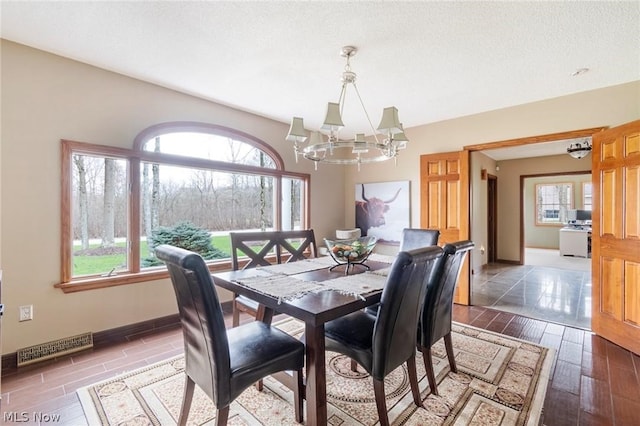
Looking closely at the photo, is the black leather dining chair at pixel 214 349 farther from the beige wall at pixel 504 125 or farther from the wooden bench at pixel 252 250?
the beige wall at pixel 504 125

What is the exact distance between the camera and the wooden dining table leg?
59.5 inches

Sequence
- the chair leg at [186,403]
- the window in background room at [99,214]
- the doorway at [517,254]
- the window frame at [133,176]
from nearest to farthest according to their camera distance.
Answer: the chair leg at [186,403] < the window frame at [133,176] < the window in background room at [99,214] < the doorway at [517,254]

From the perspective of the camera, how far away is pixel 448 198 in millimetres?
4191

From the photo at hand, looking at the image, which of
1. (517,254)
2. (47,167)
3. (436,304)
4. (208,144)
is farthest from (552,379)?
(517,254)

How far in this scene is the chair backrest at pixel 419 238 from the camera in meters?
2.87

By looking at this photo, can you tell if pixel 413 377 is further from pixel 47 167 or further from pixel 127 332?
pixel 47 167

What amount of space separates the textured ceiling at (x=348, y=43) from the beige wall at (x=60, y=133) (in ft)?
0.57

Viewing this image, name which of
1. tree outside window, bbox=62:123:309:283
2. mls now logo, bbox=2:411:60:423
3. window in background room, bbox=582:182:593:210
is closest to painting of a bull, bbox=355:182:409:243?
tree outside window, bbox=62:123:309:283

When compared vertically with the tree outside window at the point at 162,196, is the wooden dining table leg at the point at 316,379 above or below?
below

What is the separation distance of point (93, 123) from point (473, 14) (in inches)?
131

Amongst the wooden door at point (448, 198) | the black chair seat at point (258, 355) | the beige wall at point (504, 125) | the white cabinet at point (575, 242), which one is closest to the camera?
the black chair seat at point (258, 355)

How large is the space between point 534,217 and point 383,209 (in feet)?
23.3

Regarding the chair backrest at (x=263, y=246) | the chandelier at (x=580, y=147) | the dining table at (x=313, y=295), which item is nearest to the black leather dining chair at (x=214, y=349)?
the dining table at (x=313, y=295)

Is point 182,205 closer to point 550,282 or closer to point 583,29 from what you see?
point 583,29
